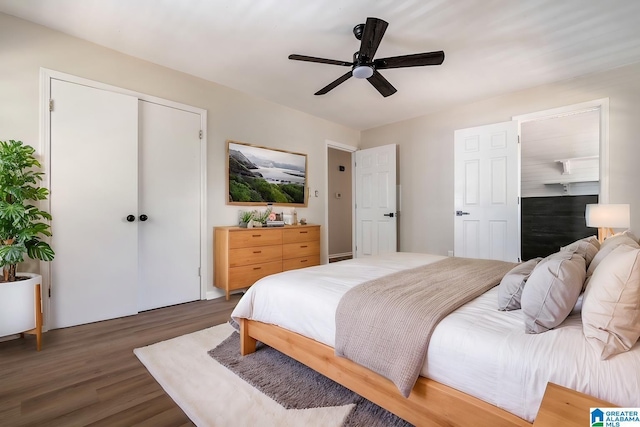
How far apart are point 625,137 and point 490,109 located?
140cm

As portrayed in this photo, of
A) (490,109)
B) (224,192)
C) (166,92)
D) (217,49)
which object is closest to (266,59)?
(217,49)

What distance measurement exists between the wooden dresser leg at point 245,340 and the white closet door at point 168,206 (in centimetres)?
161

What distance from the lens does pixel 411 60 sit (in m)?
2.27

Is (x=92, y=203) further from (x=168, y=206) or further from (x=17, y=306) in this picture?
(x=17, y=306)

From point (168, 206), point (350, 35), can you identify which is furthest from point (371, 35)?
point (168, 206)

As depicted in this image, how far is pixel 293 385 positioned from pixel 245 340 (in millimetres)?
503

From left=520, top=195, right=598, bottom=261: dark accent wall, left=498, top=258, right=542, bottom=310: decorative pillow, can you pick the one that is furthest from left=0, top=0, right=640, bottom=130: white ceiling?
left=520, top=195, right=598, bottom=261: dark accent wall

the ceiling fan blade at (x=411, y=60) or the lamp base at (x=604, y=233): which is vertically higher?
the ceiling fan blade at (x=411, y=60)

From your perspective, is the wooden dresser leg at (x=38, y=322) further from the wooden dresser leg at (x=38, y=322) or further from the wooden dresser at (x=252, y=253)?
the wooden dresser at (x=252, y=253)

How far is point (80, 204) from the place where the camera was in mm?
2613

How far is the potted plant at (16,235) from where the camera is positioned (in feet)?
6.60

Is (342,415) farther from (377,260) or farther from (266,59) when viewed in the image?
(266,59)

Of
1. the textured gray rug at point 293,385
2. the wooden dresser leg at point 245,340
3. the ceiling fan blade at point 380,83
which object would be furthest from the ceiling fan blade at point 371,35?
the textured gray rug at point 293,385

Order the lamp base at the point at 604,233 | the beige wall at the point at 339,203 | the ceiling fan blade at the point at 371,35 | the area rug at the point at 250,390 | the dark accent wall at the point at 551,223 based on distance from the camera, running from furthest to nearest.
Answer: the beige wall at the point at 339,203 < the dark accent wall at the point at 551,223 < the lamp base at the point at 604,233 < the ceiling fan blade at the point at 371,35 < the area rug at the point at 250,390
